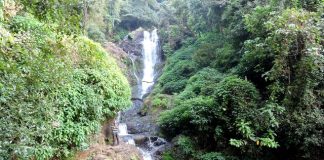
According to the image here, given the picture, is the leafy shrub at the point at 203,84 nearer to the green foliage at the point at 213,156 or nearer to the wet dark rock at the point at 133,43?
the green foliage at the point at 213,156

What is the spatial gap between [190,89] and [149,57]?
11.3 m

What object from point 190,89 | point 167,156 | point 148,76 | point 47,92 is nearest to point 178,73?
point 190,89

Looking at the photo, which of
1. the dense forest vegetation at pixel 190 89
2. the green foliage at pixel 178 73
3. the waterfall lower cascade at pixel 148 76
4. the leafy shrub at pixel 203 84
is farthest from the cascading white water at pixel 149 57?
the dense forest vegetation at pixel 190 89

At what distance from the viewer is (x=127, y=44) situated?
26.4 m

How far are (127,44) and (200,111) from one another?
1716 centimetres

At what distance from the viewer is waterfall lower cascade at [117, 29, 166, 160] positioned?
12.3 m

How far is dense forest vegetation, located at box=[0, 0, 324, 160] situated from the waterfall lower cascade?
2.56ft

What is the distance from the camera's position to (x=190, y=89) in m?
14.8

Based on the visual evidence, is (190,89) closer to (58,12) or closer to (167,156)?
(167,156)

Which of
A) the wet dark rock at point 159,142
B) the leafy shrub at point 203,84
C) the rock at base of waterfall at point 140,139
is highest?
the leafy shrub at point 203,84

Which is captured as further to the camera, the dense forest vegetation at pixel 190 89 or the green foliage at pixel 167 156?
the green foliage at pixel 167 156

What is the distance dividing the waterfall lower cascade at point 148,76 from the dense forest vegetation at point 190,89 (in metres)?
0.78

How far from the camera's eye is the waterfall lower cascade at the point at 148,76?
12344mm

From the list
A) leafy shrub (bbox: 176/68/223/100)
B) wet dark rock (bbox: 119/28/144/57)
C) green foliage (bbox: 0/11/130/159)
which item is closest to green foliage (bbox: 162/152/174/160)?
green foliage (bbox: 0/11/130/159)
